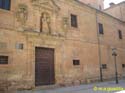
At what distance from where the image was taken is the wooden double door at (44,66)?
10.7 meters

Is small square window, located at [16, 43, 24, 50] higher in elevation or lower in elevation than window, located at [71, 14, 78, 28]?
lower

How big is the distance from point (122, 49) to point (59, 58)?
10907 mm

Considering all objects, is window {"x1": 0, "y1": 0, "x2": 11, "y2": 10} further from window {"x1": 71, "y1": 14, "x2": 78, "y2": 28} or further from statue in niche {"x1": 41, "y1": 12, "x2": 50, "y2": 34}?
window {"x1": 71, "y1": 14, "x2": 78, "y2": 28}

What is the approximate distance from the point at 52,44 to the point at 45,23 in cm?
156

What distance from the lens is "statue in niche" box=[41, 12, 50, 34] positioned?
450 inches

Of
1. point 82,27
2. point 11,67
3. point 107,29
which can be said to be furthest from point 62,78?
point 107,29

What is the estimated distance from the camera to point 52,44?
11.8 m

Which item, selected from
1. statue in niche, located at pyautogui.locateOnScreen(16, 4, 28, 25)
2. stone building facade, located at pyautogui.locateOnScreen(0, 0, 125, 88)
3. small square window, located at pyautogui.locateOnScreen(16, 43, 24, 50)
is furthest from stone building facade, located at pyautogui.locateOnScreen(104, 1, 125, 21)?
small square window, located at pyautogui.locateOnScreen(16, 43, 24, 50)

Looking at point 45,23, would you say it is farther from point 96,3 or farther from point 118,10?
point 96,3

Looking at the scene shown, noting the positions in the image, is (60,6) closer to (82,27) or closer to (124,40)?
(82,27)

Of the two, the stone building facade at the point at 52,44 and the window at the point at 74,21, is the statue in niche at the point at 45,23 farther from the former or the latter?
the window at the point at 74,21

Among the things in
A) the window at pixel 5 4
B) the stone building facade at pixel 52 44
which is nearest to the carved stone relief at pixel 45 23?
the stone building facade at pixel 52 44

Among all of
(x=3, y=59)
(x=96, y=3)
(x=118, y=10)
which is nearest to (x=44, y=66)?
(x=3, y=59)

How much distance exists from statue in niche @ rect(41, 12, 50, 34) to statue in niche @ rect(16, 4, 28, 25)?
1.41 meters
